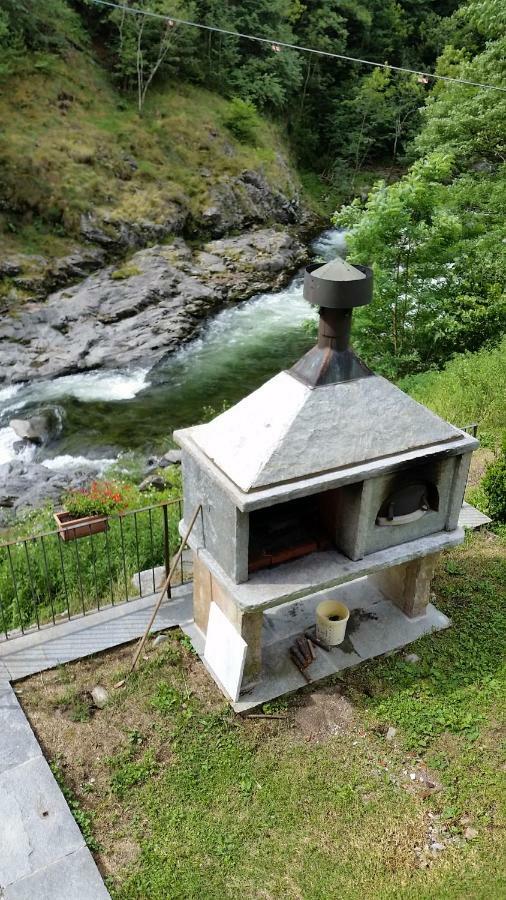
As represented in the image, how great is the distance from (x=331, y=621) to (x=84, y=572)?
138 inches

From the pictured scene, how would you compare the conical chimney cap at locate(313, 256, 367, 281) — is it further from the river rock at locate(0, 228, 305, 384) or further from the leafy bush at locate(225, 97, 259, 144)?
the leafy bush at locate(225, 97, 259, 144)

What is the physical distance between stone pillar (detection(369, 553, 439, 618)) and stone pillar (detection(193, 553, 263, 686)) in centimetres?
167

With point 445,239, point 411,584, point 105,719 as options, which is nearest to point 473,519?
point 411,584

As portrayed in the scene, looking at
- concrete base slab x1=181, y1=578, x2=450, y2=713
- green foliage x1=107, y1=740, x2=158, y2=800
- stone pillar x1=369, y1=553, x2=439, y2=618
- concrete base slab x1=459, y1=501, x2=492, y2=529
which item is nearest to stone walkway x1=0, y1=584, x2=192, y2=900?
green foliage x1=107, y1=740, x2=158, y2=800

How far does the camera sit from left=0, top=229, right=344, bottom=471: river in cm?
1455

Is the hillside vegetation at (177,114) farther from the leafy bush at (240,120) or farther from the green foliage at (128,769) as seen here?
the green foliage at (128,769)

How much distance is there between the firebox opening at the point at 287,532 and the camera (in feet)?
20.3

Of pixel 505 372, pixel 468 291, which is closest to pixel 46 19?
pixel 468 291

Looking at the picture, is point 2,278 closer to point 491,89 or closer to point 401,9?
point 491,89

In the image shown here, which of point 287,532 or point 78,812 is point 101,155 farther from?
point 78,812

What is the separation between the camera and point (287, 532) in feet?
20.9

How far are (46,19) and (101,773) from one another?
3067 cm

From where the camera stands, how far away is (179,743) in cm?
593

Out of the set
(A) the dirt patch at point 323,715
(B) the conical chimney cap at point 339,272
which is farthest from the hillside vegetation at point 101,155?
(A) the dirt patch at point 323,715
